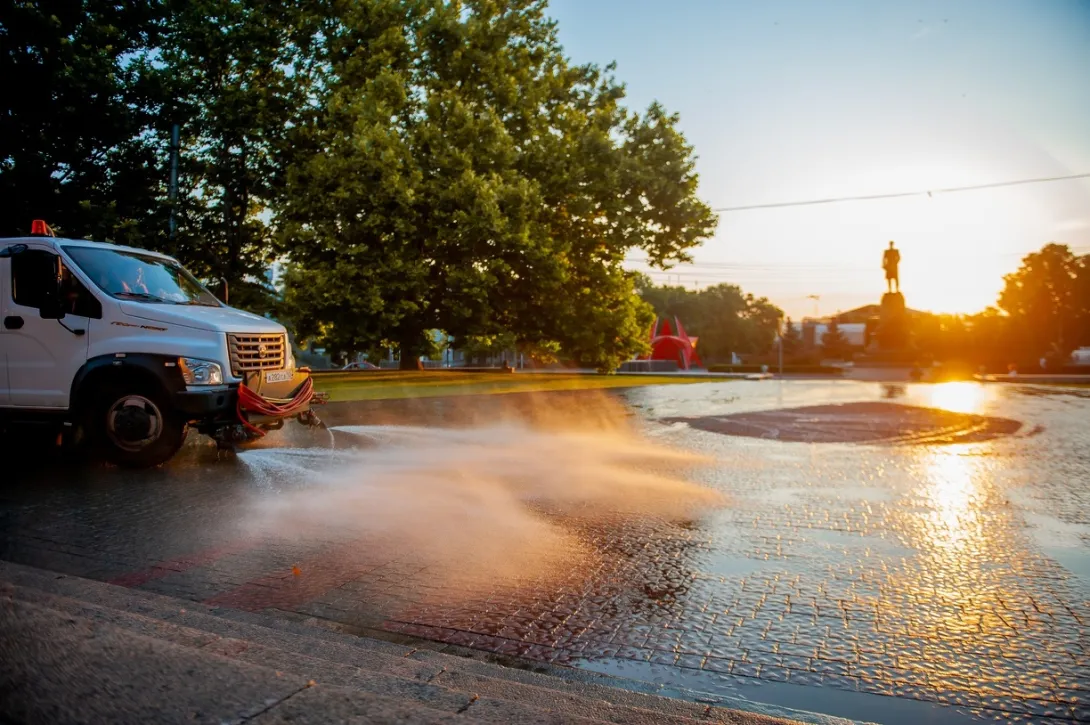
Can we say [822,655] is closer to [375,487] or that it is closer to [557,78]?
[375,487]

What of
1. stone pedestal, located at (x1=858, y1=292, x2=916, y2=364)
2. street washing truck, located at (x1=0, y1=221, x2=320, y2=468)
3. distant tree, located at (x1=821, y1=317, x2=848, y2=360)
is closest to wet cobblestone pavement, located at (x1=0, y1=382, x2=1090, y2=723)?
street washing truck, located at (x1=0, y1=221, x2=320, y2=468)

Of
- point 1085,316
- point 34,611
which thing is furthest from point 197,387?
point 1085,316

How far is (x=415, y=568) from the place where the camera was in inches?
206

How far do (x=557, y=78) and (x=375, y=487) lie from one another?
2453cm

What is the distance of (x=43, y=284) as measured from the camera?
354 inches

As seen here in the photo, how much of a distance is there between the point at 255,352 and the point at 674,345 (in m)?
73.7

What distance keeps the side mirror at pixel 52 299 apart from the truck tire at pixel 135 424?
1.03 m

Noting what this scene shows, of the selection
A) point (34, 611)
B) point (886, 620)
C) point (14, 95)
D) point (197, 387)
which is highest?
point (14, 95)

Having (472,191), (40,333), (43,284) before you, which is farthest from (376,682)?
(472,191)

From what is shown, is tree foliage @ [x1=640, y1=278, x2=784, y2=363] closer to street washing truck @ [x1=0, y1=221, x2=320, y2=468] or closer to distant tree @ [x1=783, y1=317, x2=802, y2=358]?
distant tree @ [x1=783, y1=317, x2=802, y2=358]

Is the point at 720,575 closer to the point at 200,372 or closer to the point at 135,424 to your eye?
the point at 200,372

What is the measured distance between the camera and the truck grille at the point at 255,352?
937 cm

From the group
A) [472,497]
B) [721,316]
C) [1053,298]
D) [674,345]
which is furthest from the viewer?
[721,316]

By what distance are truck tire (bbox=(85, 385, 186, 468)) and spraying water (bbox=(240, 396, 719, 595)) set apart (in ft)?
3.32
